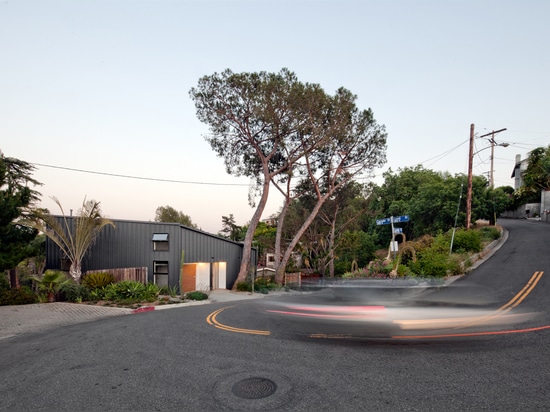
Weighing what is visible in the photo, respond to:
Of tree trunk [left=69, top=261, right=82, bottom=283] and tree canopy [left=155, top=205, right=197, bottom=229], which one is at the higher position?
tree canopy [left=155, top=205, right=197, bottom=229]

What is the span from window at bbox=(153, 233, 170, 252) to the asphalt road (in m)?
11.6

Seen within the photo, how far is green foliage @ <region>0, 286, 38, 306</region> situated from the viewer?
43.8 ft

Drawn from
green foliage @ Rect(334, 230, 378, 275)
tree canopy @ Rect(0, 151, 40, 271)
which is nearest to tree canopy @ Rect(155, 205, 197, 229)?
green foliage @ Rect(334, 230, 378, 275)

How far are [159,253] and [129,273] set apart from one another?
2814mm

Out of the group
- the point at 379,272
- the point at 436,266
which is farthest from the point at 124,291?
the point at 436,266

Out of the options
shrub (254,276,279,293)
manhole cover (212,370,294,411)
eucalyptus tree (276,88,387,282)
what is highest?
eucalyptus tree (276,88,387,282)

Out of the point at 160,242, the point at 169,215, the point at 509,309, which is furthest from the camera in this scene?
the point at 169,215

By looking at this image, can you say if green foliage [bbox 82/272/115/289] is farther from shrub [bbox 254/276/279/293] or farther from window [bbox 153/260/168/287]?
shrub [bbox 254/276/279/293]

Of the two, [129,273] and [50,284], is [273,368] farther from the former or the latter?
[129,273]

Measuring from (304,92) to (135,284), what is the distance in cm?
1746

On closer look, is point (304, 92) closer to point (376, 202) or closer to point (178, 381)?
point (178, 381)

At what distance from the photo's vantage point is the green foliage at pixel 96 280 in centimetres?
1578

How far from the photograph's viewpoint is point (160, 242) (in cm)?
2094

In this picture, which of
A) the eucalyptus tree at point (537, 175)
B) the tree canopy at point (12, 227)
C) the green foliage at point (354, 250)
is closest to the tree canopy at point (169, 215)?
the green foliage at point (354, 250)
